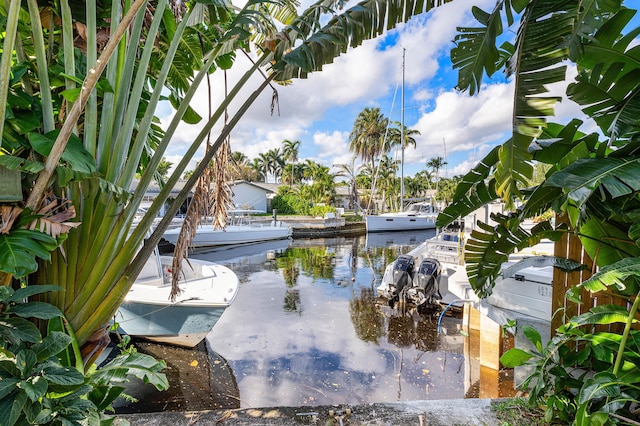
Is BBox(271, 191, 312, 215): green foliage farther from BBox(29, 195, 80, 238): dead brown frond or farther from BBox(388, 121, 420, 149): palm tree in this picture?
BBox(29, 195, 80, 238): dead brown frond

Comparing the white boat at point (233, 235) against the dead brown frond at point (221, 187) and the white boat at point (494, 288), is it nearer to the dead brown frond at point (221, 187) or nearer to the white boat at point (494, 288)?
the white boat at point (494, 288)

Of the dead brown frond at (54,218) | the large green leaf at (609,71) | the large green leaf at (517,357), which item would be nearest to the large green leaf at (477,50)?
the large green leaf at (609,71)

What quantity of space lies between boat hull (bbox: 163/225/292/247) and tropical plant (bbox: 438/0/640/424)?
17489 millimetres

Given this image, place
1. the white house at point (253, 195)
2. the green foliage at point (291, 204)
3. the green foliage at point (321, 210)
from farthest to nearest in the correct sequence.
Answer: the white house at point (253, 195) < the green foliage at point (291, 204) < the green foliage at point (321, 210)

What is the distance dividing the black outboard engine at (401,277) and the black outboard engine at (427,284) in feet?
1.09

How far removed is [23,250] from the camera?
128 centimetres

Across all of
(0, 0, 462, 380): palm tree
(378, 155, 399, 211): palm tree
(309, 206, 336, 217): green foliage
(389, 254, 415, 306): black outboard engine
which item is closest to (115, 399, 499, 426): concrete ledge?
(0, 0, 462, 380): palm tree

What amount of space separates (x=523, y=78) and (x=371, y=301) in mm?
7614

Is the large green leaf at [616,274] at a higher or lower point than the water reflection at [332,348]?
higher

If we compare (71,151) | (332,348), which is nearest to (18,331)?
(71,151)

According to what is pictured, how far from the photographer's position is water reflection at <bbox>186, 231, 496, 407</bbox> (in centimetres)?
472

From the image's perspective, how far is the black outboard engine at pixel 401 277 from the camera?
789 centimetres

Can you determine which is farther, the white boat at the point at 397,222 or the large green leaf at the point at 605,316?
the white boat at the point at 397,222

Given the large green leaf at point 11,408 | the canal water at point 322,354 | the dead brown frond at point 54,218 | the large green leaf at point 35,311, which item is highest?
the dead brown frond at point 54,218
